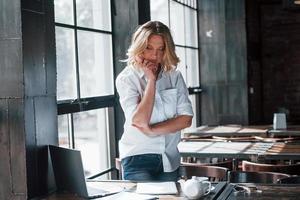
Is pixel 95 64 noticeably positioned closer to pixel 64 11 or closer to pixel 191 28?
pixel 64 11

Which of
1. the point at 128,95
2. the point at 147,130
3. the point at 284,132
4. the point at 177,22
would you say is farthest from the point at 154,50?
the point at 177,22

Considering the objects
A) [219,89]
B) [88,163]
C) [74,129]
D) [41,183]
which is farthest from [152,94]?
[219,89]

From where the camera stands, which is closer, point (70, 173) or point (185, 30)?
point (70, 173)

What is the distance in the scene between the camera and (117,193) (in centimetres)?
228

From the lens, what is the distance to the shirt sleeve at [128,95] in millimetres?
2492

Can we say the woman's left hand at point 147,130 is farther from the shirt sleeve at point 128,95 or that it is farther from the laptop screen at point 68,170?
the laptop screen at point 68,170

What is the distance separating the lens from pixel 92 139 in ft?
13.2

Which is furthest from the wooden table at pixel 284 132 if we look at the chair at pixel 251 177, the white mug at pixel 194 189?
the white mug at pixel 194 189

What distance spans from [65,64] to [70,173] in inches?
52.4

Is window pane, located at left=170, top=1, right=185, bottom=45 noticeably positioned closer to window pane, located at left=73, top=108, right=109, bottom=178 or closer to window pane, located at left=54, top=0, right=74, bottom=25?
window pane, located at left=73, top=108, right=109, bottom=178

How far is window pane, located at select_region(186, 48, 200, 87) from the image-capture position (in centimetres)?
738

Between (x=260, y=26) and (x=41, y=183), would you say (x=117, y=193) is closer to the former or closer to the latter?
(x=41, y=183)

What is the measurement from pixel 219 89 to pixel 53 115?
5.53m

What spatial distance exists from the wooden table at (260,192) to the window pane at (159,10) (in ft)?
11.7
